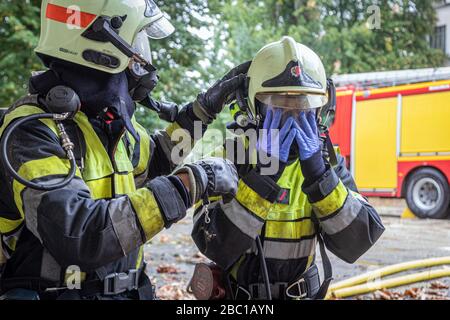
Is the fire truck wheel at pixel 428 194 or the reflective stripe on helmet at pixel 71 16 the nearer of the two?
the reflective stripe on helmet at pixel 71 16

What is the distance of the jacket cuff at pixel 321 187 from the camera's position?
217 centimetres

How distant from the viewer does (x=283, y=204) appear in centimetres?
230

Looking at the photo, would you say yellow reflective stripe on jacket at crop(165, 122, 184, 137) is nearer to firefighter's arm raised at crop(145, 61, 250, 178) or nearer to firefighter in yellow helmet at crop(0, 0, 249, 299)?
firefighter's arm raised at crop(145, 61, 250, 178)

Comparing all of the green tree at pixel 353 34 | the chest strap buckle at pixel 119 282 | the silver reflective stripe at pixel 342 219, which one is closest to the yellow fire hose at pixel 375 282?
the silver reflective stripe at pixel 342 219

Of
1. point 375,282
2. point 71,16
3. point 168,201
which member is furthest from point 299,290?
point 375,282

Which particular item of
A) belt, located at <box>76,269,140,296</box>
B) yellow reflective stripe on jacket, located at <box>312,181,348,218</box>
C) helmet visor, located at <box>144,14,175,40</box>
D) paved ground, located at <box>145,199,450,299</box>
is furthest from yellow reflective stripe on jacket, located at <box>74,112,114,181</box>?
paved ground, located at <box>145,199,450,299</box>

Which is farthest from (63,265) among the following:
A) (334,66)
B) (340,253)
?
(334,66)

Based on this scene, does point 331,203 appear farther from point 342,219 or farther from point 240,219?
point 240,219

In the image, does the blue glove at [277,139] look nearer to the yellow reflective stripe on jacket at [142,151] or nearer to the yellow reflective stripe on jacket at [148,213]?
the yellow reflective stripe on jacket at [142,151]

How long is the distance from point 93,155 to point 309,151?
870mm

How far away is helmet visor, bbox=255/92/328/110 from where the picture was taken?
225 cm

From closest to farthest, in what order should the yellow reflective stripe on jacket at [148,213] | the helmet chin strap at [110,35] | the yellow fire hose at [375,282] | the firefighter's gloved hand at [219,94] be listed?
the yellow reflective stripe on jacket at [148,213] < the helmet chin strap at [110,35] < the firefighter's gloved hand at [219,94] < the yellow fire hose at [375,282]
